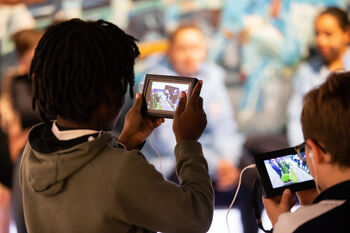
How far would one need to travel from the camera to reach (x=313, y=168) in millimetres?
965

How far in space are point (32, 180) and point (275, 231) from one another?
51 cm

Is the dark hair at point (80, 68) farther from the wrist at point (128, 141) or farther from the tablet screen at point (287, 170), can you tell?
the tablet screen at point (287, 170)

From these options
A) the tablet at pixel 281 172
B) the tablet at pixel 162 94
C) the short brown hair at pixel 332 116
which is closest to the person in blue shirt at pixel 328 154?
the short brown hair at pixel 332 116

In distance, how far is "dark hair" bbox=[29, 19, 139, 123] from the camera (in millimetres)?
917

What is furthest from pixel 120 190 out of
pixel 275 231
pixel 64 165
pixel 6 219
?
pixel 6 219

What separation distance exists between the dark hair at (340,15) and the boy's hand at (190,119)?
2.35 meters

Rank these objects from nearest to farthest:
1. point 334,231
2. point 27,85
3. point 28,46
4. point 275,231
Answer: point 334,231
point 275,231
point 27,85
point 28,46

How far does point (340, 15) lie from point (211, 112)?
3.50ft

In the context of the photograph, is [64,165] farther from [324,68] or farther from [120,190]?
[324,68]

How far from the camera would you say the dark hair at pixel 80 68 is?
92 cm

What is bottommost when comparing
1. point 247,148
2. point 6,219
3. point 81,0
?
point 6,219

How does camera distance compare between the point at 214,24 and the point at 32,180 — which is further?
the point at 214,24

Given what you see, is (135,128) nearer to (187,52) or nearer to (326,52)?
(187,52)

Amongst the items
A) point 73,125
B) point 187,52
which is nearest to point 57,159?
point 73,125
